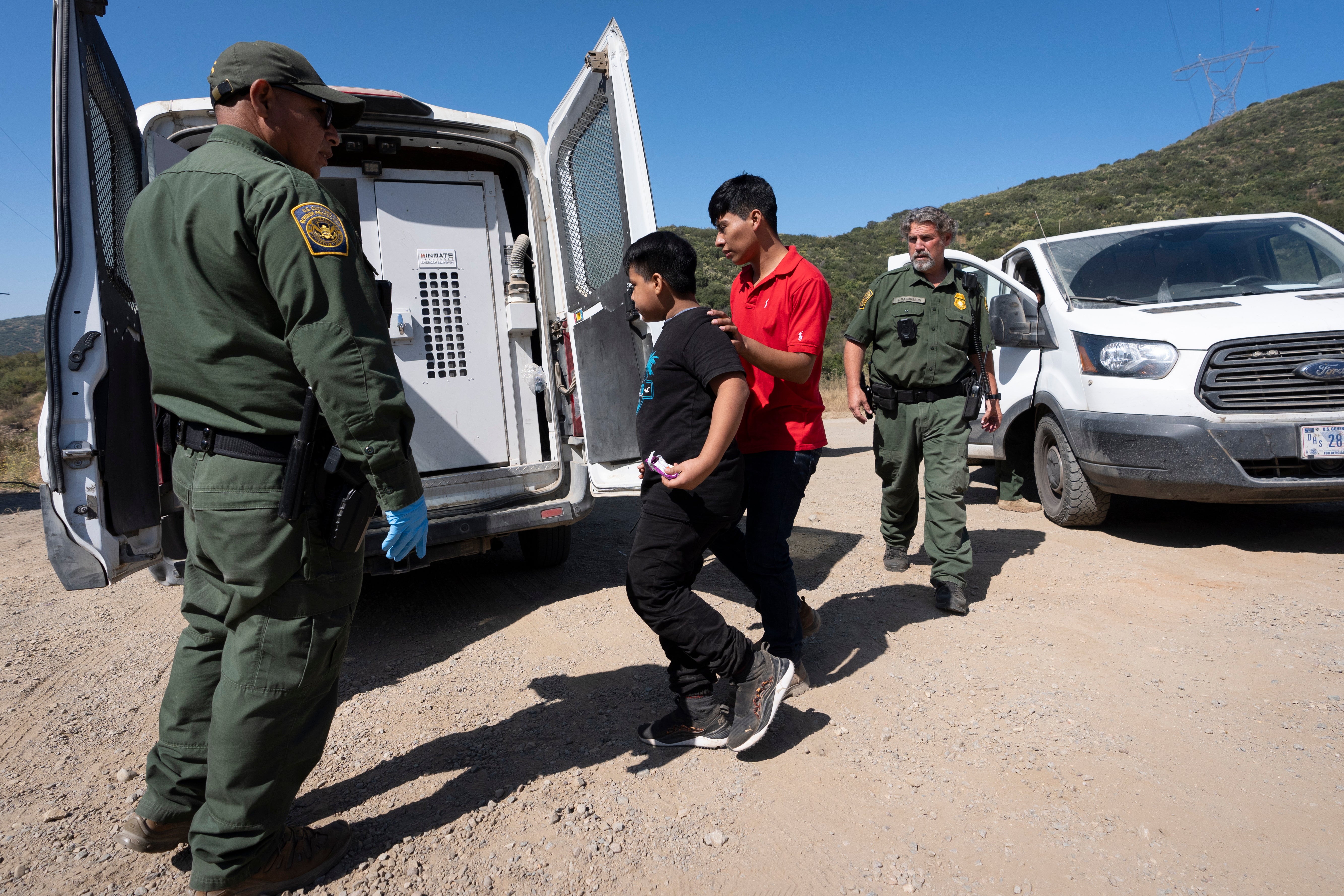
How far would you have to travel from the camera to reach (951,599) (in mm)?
3660

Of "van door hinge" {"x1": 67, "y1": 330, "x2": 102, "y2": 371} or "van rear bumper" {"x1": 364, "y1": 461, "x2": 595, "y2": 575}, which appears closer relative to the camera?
"van door hinge" {"x1": 67, "y1": 330, "x2": 102, "y2": 371}

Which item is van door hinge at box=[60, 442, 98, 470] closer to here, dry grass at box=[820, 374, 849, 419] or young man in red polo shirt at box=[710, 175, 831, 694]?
young man in red polo shirt at box=[710, 175, 831, 694]

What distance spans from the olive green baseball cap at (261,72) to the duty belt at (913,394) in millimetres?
2865

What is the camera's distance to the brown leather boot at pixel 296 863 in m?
A: 1.94

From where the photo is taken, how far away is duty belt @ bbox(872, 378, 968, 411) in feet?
12.7

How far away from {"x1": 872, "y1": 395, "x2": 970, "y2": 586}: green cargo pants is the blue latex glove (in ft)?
7.93

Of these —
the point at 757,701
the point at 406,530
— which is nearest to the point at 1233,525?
the point at 757,701

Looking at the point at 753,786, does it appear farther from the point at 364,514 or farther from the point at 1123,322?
the point at 1123,322

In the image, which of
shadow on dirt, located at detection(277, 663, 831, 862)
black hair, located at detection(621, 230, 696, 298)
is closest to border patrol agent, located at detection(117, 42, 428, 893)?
shadow on dirt, located at detection(277, 663, 831, 862)

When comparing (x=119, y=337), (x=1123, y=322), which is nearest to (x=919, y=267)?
(x=1123, y=322)

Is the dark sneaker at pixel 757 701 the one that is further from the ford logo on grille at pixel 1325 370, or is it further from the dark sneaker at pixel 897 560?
the ford logo on grille at pixel 1325 370

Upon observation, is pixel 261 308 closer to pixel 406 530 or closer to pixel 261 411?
pixel 261 411

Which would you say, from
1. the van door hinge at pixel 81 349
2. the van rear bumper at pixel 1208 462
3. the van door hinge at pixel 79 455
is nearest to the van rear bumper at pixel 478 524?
the van door hinge at pixel 79 455

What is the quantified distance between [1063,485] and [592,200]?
3.46 meters
